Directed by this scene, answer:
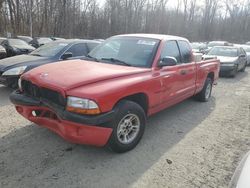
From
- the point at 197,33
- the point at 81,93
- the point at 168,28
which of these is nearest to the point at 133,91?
the point at 81,93

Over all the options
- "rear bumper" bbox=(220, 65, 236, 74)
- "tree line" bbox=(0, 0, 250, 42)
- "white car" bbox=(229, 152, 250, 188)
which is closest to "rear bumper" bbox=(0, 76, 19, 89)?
"white car" bbox=(229, 152, 250, 188)

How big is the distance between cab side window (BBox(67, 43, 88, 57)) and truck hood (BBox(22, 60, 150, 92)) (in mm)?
2981

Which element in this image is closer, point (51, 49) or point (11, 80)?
point (11, 80)

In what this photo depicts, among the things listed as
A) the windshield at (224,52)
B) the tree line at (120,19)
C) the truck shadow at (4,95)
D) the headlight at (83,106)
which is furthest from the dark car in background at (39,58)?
the tree line at (120,19)

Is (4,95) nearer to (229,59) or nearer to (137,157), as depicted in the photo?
(137,157)

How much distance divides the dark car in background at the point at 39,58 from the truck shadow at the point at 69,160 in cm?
219

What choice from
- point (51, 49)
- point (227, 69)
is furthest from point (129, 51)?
point (227, 69)

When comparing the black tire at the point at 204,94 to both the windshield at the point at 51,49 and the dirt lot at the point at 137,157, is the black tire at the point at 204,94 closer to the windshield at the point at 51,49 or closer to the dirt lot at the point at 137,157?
the dirt lot at the point at 137,157

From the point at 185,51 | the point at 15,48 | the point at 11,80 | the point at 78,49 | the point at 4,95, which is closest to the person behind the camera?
the point at 185,51

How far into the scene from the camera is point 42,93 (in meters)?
3.60

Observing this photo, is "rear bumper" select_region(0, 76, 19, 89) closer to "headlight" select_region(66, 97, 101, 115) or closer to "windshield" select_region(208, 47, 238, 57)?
"headlight" select_region(66, 97, 101, 115)

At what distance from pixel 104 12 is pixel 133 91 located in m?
39.4

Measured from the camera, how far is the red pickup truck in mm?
3166

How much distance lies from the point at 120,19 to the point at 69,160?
4074cm
